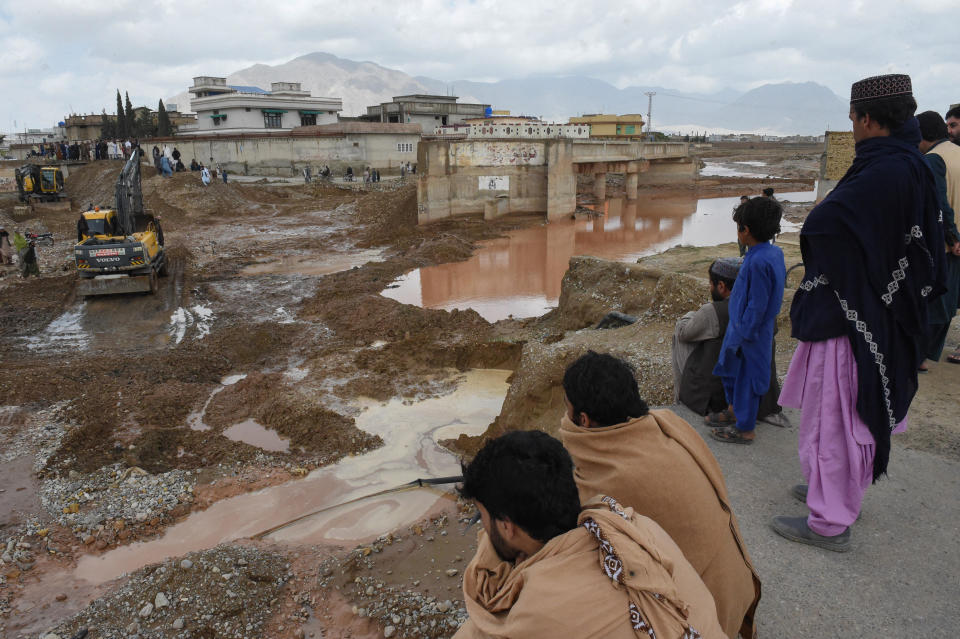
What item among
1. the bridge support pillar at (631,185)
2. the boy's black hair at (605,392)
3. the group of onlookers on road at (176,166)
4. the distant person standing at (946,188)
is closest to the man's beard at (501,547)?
the boy's black hair at (605,392)

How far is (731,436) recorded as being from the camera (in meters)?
4.16

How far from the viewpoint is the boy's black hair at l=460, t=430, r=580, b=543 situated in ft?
5.89

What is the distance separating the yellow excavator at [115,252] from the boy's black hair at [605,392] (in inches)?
563

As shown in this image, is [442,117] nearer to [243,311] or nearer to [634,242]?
[634,242]

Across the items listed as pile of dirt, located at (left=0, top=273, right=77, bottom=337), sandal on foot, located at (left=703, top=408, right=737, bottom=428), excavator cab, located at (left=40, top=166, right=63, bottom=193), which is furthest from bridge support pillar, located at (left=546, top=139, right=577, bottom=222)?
sandal on foot, located at (left=703, top=408, right=737, bottom=428)

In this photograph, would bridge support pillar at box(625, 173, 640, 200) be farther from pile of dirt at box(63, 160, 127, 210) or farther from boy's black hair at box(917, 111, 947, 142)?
boy's black hair at box(917, 111, 947, 142)

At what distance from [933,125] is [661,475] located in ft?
14.0

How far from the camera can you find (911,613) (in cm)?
265

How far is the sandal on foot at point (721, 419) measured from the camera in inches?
171

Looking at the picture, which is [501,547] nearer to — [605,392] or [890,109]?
[605,392]

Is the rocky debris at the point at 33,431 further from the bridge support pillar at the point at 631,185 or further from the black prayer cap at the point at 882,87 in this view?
the bridge support pillar at the point at 631,185

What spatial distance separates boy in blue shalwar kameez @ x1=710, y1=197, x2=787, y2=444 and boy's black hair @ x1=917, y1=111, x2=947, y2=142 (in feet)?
6.43

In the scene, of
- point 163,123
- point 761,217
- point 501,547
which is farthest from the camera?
point 163,123

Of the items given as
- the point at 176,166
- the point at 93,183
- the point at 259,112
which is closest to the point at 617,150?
the point at 176,166
